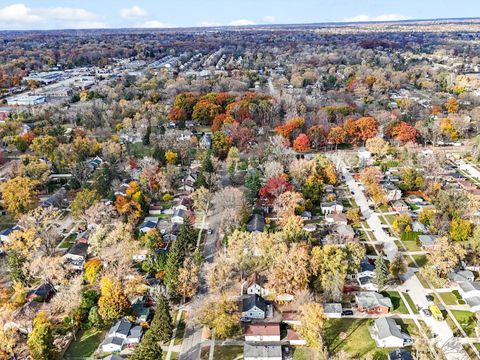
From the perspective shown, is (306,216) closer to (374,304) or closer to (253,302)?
(374,304)

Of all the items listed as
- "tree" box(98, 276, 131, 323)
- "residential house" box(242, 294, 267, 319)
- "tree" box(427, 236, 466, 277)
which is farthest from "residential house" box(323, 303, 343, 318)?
"tree" box(98, 276, 131, 323)

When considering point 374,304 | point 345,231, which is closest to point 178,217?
point 345,231

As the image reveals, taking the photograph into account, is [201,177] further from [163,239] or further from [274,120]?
[274,120]

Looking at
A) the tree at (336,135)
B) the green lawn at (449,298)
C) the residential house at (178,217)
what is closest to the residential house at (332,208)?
the green lawn at (449,298)

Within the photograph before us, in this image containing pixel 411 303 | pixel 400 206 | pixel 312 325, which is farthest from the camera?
pixel 400 206

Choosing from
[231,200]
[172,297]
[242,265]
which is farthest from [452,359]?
[231,200]

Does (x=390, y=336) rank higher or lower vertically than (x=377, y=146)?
lower

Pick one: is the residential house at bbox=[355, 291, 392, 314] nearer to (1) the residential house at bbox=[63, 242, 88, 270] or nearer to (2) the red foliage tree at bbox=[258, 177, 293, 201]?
(2) the red foliage tree at bbox=[258, 177, 293, 201]
